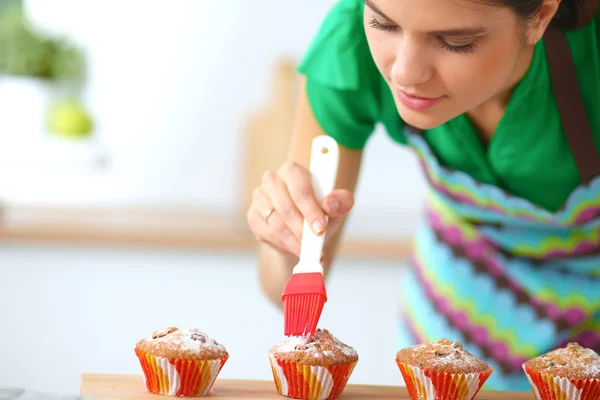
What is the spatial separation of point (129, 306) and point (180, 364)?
1427 millimetres

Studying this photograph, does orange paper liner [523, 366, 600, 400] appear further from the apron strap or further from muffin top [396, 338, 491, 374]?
the apron strap

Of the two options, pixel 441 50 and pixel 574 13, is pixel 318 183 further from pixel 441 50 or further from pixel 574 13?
pixel 574 13

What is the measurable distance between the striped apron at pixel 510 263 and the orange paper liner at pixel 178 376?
19.9 inches

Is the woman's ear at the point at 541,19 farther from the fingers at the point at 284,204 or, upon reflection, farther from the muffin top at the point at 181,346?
the muffin top at the point at 181,346

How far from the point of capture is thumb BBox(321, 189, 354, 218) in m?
0.99

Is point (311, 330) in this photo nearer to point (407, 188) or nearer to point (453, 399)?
point (453, 399)

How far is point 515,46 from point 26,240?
164 centimetres

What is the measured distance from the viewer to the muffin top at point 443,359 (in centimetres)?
94

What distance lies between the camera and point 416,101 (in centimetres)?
92

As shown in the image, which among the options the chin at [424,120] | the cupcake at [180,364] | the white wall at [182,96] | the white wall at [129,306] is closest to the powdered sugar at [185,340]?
the cupcake at [180,364]

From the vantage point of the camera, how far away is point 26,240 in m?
2.24

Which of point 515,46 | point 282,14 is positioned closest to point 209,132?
point 282,14

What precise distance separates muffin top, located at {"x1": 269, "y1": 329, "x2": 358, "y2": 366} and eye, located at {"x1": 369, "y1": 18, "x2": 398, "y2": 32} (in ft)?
1.16

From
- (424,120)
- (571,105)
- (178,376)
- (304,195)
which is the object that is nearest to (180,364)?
(178,376)
